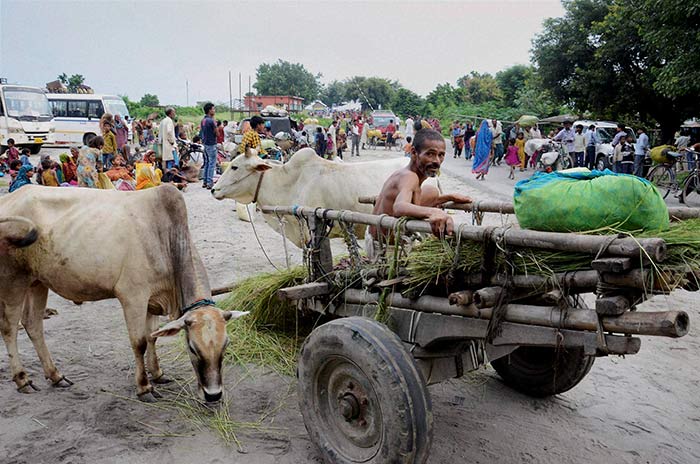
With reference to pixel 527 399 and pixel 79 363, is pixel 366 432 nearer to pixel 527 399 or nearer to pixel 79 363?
pixel 527 399

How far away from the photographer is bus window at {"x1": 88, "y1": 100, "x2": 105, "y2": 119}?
2438cm

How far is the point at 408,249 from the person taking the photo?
3340 millimetres

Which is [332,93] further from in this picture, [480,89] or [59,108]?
[59,108]

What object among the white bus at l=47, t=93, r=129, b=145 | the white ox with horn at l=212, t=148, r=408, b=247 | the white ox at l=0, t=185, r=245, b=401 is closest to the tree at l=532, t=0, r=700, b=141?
the white ox with horn at l=212, t=148, r=408, b=247

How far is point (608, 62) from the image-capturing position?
2123 centimetres

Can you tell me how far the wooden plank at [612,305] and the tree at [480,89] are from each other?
45653 mm

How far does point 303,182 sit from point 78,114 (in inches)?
835

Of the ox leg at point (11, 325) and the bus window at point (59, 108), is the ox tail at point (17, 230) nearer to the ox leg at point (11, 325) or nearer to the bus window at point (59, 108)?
the ox leg at point (11, 325)

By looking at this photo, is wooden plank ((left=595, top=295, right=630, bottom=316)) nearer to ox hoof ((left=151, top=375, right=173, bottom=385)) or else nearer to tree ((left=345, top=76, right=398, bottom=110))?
ox hoof ((left=151, top=375, right=173, bottom=385))

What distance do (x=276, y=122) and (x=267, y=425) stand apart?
65.9 ft

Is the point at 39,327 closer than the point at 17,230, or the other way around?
the point at 17,230

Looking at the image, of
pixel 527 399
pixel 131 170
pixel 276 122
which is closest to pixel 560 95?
pixel 276 122

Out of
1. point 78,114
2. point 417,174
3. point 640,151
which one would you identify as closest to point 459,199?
point 417,174

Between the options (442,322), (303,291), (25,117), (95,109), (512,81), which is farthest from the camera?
(512,81)
